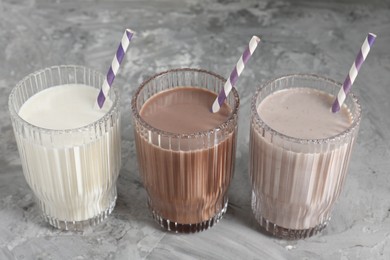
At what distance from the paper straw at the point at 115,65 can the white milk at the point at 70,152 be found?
32 mm

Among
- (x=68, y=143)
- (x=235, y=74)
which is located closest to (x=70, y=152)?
(x=68, y=143)

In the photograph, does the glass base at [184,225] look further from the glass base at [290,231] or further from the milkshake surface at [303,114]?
the milkshake surface at [303,114]

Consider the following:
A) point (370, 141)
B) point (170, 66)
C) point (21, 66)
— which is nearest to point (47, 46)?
point (21, 66)

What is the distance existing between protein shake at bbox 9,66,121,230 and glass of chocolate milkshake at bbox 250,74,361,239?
26 cm

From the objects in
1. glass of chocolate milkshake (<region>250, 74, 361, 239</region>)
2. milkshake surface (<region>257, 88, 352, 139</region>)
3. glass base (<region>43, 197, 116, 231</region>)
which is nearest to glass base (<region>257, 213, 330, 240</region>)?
glass of chocolate milkshake (<region>250, 74, 361, 239</region>)

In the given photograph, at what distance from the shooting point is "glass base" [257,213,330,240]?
1.39 metres

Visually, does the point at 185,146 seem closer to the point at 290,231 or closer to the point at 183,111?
the point at 183,111

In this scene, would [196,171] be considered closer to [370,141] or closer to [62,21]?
[370,141]

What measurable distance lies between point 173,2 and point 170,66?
250mm

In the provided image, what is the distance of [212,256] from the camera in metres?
1.36

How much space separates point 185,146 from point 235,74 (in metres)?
Result: 0.15

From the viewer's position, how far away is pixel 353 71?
1254mm

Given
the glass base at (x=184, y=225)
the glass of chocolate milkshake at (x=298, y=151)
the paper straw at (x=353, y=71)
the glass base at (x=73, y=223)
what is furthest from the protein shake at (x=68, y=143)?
the paper straw at (x=353, y=71)

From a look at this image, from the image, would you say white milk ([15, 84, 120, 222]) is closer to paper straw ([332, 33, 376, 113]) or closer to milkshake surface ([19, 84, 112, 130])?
milkshake surface ([19, 84, 112, 130])
